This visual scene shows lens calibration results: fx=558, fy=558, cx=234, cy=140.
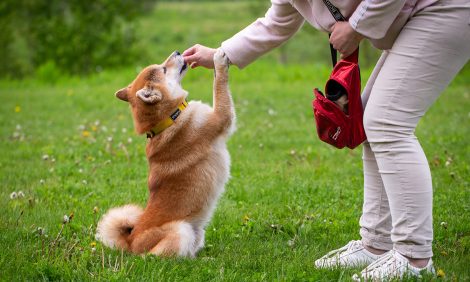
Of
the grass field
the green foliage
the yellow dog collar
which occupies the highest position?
the yellow dog collar

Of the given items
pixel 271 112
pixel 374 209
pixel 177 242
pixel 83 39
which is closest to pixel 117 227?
pixel 177 242

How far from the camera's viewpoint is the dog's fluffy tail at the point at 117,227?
380 centimetres

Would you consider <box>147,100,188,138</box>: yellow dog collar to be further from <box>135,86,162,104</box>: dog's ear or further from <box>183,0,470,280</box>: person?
<box>183,0,470,280</box>: person

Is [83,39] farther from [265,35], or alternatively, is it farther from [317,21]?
[317,21]

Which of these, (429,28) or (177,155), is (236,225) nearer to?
(177,155)

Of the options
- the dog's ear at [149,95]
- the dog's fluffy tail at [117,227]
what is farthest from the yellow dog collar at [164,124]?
the dog's fluffy tail at [117,227]

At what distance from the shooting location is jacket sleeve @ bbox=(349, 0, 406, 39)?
280cm

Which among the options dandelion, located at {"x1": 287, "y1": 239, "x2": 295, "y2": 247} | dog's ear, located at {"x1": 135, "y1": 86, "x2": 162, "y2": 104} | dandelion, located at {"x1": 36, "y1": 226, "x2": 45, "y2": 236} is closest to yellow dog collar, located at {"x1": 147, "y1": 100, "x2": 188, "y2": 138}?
dog's ear, located at {"x1": 135, "y1": 86, "x2": 162, "y2": 104}

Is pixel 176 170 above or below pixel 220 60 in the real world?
below

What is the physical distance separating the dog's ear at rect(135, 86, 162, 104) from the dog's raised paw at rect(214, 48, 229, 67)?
50 centimetres

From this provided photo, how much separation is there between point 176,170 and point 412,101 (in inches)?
68.1

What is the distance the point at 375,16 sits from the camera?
2834mm

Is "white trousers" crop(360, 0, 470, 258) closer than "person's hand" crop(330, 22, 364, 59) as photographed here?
Yes

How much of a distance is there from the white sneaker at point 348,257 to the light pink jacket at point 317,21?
1.26 m
